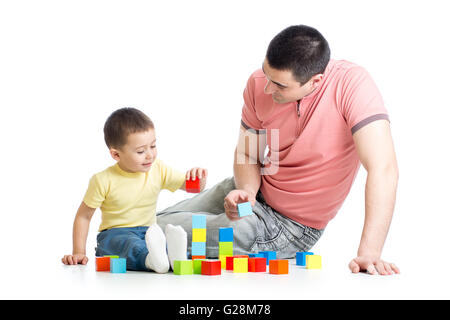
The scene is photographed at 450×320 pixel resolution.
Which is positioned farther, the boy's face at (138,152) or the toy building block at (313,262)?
the boy's face at (138,152)

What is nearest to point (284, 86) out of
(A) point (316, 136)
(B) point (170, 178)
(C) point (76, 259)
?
(A) point (316, 136)

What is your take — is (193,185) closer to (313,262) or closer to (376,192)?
(313,262)

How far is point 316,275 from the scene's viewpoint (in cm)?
230

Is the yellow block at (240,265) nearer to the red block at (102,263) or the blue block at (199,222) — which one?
the blue block at (199,222)

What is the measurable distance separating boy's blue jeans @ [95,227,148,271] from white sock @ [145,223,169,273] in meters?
0.09

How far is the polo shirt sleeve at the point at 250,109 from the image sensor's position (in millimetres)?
2945

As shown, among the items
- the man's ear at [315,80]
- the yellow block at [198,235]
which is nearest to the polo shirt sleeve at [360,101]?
the man's ear at [315,80]

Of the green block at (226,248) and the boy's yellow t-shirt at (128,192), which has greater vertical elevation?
the boy's yellow t-shirt at (128,192)

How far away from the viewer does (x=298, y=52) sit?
8.11 ft

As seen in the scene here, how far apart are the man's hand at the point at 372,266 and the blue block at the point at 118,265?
31.8 inches

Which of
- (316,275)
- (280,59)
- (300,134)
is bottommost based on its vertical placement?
(316,275)
